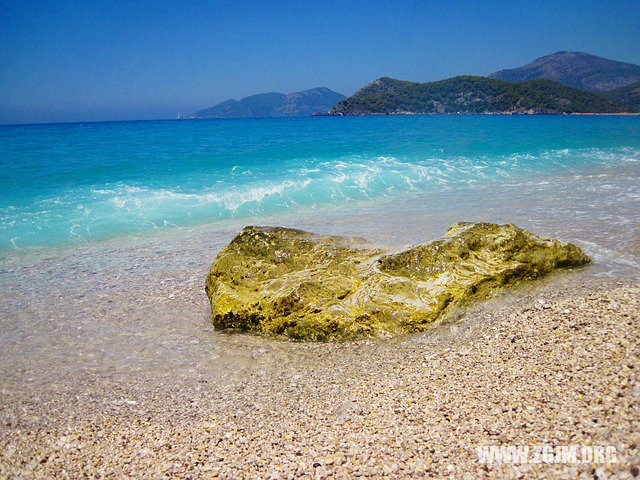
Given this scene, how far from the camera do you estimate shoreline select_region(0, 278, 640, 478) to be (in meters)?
3.11

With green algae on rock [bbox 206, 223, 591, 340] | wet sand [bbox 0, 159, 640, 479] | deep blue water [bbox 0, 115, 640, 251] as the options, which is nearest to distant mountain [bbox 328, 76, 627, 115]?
deep blue water [bbox 0, 115, 640, 251]

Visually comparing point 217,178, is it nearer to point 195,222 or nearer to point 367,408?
point 195,222

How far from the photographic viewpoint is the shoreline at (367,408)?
3.11 m

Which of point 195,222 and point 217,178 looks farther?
point 217,178

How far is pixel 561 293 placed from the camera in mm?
5816

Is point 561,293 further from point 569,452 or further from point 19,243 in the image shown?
point 19,243

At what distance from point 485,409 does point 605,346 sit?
1.55 m

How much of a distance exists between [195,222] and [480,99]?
534 feet

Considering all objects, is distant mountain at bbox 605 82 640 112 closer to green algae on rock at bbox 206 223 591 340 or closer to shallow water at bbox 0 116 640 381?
shallow water at bbox 0 116 640 381

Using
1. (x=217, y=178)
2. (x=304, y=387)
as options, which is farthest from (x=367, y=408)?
(x=217, y=178)

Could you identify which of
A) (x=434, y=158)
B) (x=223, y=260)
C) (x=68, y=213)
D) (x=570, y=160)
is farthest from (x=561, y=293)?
(x=570, y=160)

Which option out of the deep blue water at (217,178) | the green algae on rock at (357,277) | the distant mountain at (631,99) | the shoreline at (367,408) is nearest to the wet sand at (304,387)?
the shoreline at (367,408)

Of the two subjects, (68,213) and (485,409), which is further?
(68,213)

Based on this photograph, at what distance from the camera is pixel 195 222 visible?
12367mm
